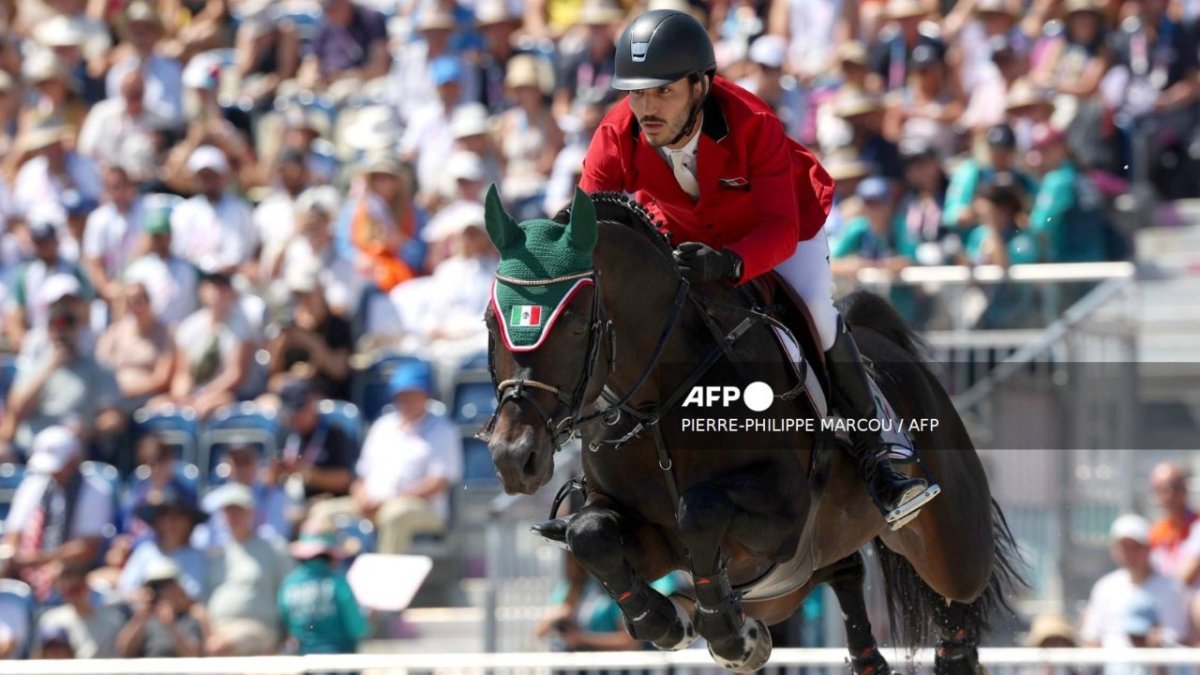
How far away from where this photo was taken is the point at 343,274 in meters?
11.6

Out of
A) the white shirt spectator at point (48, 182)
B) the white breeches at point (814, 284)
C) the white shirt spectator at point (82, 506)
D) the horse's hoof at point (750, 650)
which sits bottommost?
the white shirt spectator at point (82, 506)

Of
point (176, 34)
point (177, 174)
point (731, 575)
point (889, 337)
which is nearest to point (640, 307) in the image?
point (731, 575)

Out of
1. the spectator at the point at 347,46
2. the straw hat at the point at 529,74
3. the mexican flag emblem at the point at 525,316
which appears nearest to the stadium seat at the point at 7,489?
the straw hat at the point at 529,74

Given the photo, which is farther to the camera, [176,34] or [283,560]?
[176,34]

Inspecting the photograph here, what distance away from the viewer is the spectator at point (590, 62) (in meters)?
13.1

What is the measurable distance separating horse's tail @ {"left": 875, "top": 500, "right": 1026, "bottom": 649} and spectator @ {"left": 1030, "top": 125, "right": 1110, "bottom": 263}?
135 inches

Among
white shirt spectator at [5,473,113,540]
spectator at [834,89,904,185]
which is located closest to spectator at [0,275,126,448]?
white shirt spectator at [5,473,113,540]

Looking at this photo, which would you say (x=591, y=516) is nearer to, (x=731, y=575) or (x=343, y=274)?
(x=731, y=575)

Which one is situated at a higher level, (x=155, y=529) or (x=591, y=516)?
(x=591, y=516)

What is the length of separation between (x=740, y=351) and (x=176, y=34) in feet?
34.5

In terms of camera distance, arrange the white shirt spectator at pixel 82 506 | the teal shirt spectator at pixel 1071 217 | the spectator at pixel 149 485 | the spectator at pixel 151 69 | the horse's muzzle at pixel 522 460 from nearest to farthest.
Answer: the horse's muzzle at pixel 522 460 < the spectator at pixel 149 485 < the white shirt spectator at pixel 82 506 < the teal shirt spectator at pixel 1071 217 < the spectator at pixel 151 69

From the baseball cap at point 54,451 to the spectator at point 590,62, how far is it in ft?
13.6

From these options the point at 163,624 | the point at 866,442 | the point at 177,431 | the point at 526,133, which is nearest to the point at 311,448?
the point at 177,431

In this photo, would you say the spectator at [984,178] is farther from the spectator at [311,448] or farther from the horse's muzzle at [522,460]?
the horse's muzzle at [522,460]
